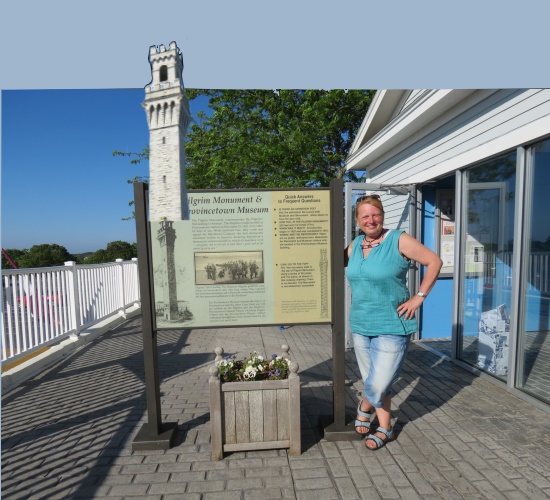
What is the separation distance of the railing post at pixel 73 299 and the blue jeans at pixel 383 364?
533cm

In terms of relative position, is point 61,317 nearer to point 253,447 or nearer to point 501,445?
point 253,447

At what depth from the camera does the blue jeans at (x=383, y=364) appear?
2652mm

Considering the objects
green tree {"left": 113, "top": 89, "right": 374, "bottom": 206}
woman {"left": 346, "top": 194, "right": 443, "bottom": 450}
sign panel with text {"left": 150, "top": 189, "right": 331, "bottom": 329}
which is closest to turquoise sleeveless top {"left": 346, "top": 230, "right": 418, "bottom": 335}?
woman {"left": 346, "top": 194, "right": 443, "bottom": 450}

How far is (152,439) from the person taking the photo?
2865mm

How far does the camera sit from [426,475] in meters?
2.46

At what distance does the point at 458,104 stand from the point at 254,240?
3.75m

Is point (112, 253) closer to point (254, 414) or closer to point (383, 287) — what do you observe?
point (254, 414)

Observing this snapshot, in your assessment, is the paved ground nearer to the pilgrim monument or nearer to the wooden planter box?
the wooden planter box

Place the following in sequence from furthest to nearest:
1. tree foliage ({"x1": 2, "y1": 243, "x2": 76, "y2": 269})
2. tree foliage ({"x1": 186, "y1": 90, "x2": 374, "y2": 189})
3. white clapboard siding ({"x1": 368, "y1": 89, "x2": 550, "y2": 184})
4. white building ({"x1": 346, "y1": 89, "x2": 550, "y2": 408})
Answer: tree foliage ({"x1": 2, "y1": 243, "x2": 76, "y2": 269}) → tree foliage ({"x1": 186, "y1": 90, "x2": 374, "y2": 189}) → white building ({"x1": 346, "y1": 89, "x2": 550, "y2": 408}) → white clapboard siding ({"x1": 368, "y1": 89, "x2": 550, "y2": 184})

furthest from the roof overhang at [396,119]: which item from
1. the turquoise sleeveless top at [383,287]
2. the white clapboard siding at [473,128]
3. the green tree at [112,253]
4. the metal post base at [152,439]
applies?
the green tree at [112,253]

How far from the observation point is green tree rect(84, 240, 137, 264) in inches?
709

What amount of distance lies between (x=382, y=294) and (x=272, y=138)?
34.2 feet

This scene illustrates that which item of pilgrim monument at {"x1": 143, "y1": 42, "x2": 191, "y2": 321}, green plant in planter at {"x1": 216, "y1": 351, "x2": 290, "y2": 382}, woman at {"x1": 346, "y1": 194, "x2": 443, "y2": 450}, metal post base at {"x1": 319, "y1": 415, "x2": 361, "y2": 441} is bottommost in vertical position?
metal post base at {"x1": 319, "y1": 415, "x2": 361, "y2": 441}

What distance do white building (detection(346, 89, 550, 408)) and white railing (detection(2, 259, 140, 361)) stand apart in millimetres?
5916
